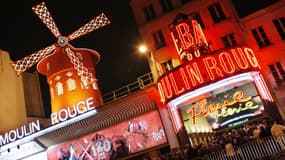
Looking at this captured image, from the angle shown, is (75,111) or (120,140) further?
→ (75,111)

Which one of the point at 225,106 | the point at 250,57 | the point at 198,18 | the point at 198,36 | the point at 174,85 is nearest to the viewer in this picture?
the point at 250,57

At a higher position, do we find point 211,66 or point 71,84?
point 71,84

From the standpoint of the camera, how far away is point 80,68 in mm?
19406

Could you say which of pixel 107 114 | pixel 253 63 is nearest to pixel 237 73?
pixel 253 63

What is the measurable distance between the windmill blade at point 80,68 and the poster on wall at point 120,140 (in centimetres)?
417

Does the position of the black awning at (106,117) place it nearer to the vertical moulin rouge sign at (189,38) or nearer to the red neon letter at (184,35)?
the vertical moulin rouge sign at (189,38)

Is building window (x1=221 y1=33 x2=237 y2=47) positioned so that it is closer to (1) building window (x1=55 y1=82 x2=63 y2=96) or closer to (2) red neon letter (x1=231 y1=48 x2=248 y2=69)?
(2) red neon letter (x1=231 y1=48 x2=248 y2=69)

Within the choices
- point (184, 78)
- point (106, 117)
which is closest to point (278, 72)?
point (184, 78)

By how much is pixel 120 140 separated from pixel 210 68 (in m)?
6.24

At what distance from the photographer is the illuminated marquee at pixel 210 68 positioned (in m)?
12.0

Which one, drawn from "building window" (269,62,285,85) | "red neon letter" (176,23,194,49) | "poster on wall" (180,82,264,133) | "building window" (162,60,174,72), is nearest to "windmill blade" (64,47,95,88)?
"building window" (162,60,174,72)

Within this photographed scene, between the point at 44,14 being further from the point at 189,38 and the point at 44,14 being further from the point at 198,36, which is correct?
the point at 198,36

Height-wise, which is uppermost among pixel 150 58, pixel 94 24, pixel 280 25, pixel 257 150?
pixel 94 24

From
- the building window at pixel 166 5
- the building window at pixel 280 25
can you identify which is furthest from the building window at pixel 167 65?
the building window at pixel 280 25
